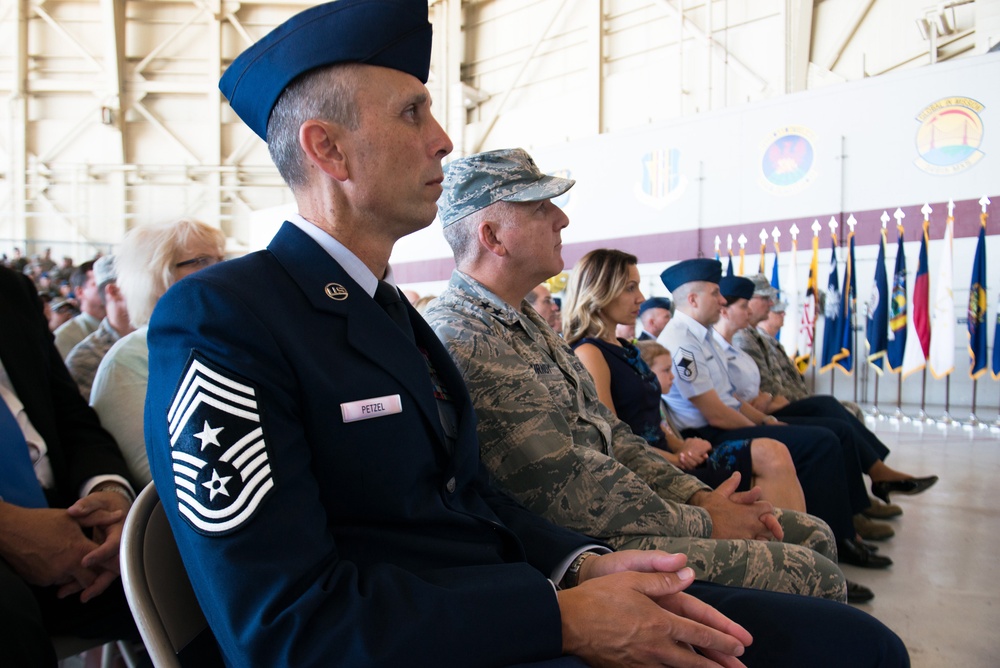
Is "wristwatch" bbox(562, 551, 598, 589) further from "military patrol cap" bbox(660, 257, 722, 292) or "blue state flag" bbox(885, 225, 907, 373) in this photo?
"blue state flag" bbox(885, 225, 907, 373)

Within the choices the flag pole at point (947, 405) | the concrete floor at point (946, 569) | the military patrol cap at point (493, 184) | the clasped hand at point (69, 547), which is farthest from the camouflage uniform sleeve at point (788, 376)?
the clasped hand at point (69, 547)

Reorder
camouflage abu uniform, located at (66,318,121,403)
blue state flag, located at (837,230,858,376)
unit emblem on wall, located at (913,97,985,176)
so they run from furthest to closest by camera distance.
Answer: blue state flag, located at (837,230,858,376)
unit emblem on wall, located at (913,97,985,176)
camouflage abu uniform, located at (66,318,121,403)

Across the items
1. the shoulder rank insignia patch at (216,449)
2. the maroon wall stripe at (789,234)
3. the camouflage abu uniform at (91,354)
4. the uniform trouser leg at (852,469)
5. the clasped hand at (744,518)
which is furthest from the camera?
the maroon wall stripe at (789,234)

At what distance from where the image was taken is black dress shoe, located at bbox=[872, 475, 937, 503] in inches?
141

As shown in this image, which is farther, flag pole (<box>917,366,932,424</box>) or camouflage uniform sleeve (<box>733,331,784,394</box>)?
flag pole (<box>917,366,932,424</box>)

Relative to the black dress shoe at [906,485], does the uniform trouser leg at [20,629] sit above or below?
above

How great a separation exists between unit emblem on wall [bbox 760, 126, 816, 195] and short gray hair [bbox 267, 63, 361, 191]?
7857 mm

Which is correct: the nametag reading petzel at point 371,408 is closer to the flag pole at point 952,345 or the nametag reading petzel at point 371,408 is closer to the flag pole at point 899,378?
the flag pole at point 899,378

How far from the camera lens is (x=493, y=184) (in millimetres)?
1699

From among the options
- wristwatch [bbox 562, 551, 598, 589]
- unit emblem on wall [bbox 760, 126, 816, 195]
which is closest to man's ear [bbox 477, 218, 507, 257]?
wristwatch [bbox 562, 551, 598, 589]

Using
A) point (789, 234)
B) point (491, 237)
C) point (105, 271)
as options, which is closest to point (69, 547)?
point (491, 237)

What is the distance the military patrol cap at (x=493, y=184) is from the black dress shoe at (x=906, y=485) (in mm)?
2862

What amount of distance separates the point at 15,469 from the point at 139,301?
737 millimetres

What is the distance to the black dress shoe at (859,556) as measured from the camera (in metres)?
2.93
